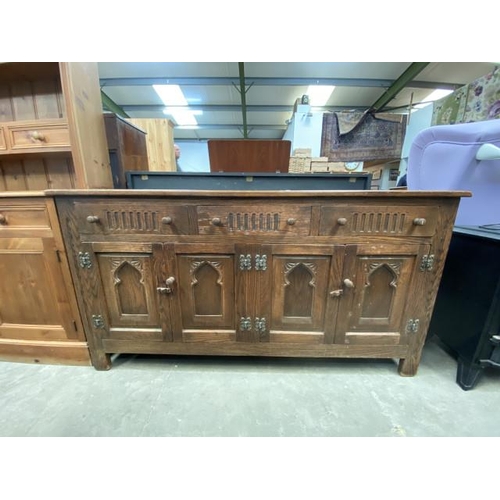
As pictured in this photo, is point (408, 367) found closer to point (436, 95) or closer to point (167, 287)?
point (167, 287)

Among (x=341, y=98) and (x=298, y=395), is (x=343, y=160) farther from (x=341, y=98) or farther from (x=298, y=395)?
(x=298, y=395)

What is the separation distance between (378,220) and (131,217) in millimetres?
1078

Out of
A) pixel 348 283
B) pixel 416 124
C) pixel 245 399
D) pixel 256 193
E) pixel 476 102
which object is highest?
pixel 416 124

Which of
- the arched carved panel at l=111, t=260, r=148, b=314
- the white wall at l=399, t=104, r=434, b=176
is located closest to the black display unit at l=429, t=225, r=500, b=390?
the arched carved panel at l=111, t=260, r=148, b=314

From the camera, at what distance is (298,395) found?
1.03 meters

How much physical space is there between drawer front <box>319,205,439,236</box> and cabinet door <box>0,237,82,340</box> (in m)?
1.30

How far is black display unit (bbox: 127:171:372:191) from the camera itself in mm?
1319

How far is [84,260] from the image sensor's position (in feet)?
3.40

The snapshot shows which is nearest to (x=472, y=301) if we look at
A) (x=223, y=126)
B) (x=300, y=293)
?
(x=300, y=293)

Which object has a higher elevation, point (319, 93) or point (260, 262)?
point (319, 93)

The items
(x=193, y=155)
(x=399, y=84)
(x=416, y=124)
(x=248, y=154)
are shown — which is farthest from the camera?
(x=193, y=155)

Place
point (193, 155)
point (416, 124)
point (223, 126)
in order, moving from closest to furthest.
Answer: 1. point (416, 124)
2. point (223, 126)
3. point (193, 155)

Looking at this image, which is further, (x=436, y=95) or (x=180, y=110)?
(x=180, y=110)
